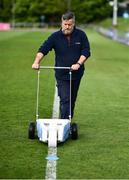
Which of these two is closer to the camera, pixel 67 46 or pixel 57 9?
pixel 67 46

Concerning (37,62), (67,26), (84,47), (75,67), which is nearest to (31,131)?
(37,62)

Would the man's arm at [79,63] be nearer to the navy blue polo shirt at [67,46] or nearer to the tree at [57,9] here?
the navy blue polo shirt at [67,46]

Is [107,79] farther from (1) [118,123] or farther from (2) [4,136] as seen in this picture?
(2) [4,136]

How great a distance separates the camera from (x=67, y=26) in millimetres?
9586

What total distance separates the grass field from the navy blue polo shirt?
1230 millimetres

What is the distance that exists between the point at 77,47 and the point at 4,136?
180 cm

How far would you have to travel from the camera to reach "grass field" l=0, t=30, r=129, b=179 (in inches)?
311

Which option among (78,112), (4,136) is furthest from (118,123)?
(4,136)

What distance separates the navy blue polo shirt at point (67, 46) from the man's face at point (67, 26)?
0.46 ft

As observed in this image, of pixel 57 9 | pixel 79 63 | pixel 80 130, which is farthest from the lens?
pixel 57 9

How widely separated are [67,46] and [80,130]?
59.4 inches

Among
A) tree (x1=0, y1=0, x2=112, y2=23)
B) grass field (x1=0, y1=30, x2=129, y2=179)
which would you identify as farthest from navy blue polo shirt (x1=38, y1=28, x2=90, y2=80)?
tree (x1=0, y1=0, x2=112, y2=23)

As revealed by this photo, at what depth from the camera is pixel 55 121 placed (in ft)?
30.9

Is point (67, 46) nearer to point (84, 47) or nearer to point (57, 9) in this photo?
point (84, 47)
